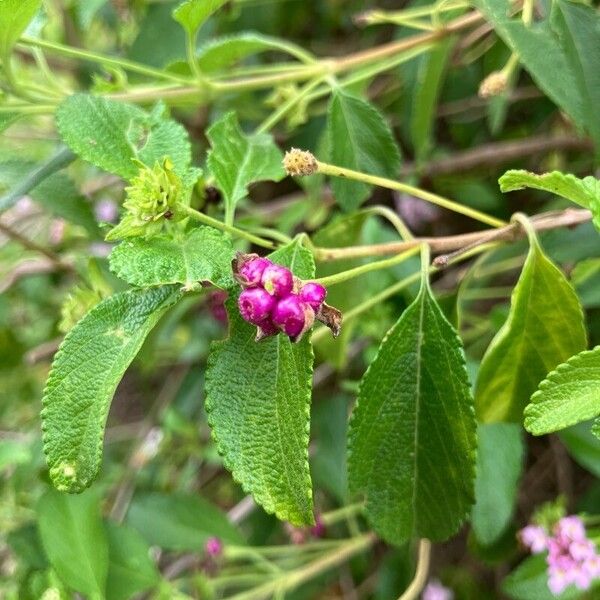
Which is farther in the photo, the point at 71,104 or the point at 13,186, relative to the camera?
the point at 13,186

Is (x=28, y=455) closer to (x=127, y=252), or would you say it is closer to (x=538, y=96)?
(x=127, y=252)

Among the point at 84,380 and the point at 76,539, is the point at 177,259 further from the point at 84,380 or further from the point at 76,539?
the point at 76,539

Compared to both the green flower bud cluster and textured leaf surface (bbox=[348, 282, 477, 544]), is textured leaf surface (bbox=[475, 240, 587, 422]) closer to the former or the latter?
textured leaf surface (bbox=[348, 282, 477, 544])

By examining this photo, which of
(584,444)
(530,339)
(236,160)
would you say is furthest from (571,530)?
(236,160)

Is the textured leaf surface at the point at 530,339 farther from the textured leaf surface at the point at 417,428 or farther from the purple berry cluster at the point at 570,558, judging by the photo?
the purple berry cluster at the point at 570,558

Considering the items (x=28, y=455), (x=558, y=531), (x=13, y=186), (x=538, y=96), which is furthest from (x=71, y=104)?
(x=538, y=96)

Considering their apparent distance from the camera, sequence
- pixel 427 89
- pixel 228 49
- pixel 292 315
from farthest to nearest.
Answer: pixel 427 89 < pixel 228 49 < pixel 292 315
